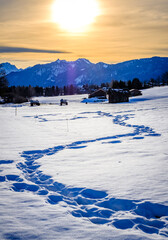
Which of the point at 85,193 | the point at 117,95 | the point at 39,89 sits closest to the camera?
the point at 85,193

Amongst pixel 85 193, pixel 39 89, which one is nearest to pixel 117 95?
pixel 85 193

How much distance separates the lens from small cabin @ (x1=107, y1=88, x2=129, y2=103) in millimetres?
63216

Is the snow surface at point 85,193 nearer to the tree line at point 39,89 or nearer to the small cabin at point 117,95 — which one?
the tree line at point 39,89

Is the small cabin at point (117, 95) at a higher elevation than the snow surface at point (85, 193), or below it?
higher

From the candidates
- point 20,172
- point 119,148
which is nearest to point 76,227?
point 20,172

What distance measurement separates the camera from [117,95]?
6381cm

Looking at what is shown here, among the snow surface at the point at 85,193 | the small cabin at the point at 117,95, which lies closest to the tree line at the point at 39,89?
the small cabin at the point at 117,95

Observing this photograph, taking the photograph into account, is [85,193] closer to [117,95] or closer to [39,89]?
[117,95]

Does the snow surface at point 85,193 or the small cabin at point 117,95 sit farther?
the small cabin at point 117,95

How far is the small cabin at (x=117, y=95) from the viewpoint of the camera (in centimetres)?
6322

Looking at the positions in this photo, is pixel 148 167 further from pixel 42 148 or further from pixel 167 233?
pixel 42 148

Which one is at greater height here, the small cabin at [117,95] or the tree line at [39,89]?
the tree line at [39,89]

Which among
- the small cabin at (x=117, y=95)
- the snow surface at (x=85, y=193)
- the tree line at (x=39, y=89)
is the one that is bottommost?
the snow surface at (x=85, y=193)

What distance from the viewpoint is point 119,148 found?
1022 centimetres
